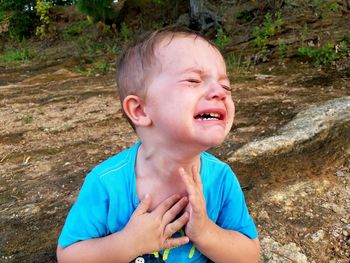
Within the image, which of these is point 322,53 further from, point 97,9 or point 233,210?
point 97,9

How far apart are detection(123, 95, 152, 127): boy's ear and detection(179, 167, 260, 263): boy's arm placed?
214mm

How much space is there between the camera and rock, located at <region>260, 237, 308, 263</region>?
1.76 metres

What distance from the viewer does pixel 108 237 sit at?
1326 millimetres

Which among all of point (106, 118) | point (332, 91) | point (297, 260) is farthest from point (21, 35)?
point (297, 260)

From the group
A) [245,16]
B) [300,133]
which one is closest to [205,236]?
[300,133]

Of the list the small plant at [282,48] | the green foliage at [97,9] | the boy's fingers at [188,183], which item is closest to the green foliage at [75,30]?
the green foliage at [97,9]

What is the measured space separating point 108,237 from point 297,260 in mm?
876

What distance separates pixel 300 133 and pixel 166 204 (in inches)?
71.2

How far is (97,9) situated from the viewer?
977 cm

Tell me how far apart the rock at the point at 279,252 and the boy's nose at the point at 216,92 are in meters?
0.88

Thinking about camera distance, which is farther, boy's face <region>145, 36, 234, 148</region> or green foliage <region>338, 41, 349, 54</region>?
green foliage <region>338, 41, 349, 54</region>

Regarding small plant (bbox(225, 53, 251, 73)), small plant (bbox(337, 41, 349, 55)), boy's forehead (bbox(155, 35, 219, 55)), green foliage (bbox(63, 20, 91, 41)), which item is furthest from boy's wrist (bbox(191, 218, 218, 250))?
green foliage (bbox(63, 20, 91, 41))

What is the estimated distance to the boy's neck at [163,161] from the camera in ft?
4.28

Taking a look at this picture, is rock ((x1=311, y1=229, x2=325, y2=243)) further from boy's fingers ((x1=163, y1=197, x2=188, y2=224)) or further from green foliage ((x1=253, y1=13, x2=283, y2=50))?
green foliage ((x1=253, y1=13, x2=283, y2=50))
